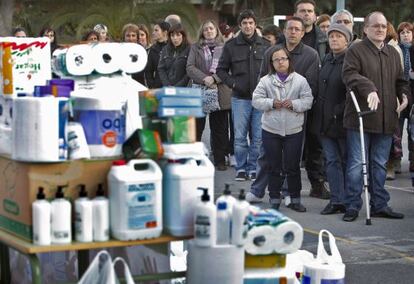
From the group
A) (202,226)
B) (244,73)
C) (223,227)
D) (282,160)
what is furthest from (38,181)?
(244,73)

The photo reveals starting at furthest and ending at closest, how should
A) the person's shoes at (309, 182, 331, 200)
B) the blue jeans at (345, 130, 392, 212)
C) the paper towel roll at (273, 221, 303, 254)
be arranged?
the person's shoes at (309, 182, 331, 200) < the blue jeans at (345, 130, 392, 212) < the paper towel roll at (273, 221, 303, 254)

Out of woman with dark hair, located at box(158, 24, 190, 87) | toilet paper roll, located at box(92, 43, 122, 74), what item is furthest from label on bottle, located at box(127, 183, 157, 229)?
woman with dark hair, located at box(158, 24, 190, 87)

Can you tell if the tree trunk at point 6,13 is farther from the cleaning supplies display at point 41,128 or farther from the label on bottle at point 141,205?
the label on bottle at point 141,205

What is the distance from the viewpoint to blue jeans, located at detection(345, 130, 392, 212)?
9.18 m

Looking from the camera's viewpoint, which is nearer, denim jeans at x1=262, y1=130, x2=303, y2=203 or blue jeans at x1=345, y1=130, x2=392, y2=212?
blue jeans at x1=345, y1=130, x2=392, y2=212

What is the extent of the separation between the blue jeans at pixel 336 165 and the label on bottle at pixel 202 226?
478 cm

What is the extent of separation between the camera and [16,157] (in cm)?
490

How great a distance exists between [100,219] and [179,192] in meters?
0.42

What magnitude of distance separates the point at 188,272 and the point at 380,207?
186 inches

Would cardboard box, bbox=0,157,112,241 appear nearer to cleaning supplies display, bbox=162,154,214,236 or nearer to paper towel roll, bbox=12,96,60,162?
paper towel roll, bbox=12,96,60,162

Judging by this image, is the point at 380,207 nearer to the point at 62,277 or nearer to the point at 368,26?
the point at 368,26

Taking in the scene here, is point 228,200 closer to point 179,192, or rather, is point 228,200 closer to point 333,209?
point 179,192

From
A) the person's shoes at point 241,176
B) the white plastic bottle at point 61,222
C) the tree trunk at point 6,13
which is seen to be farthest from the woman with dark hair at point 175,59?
the tree trunk at point 6,13

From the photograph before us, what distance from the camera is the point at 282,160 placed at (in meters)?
9.71
